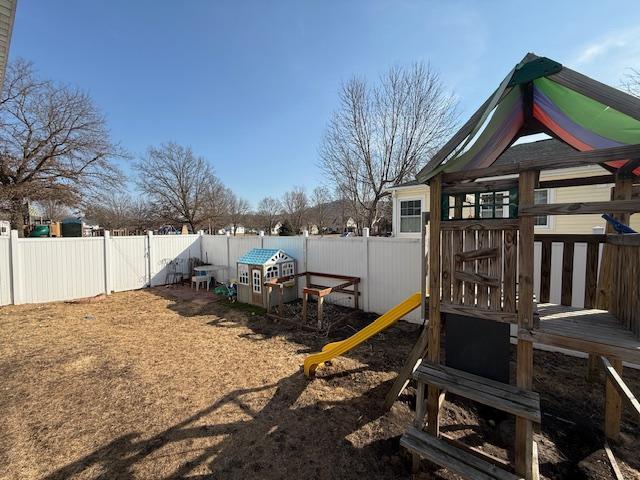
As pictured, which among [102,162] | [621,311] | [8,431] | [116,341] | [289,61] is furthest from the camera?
[102,162]

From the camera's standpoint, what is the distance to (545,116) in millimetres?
2701

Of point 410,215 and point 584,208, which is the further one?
point 410,215

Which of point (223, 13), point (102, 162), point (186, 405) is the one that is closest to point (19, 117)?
point (102, 162)

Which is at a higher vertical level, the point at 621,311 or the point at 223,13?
the point at 223,13

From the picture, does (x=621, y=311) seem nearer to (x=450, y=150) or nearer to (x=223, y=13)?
(x=450, y=150)

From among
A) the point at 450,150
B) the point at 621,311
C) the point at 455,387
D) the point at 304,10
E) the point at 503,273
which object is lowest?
the point at 455,387

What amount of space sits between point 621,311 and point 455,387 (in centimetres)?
176

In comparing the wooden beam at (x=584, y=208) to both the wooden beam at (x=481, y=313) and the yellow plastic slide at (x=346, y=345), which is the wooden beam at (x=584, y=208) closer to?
the wooden beam at (x=481, y=313)

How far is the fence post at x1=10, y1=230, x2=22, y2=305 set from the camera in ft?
24.9

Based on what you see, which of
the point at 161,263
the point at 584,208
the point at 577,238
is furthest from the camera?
the point at 161,263

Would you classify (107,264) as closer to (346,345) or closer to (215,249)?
(215,249)

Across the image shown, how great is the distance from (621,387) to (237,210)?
41.0m

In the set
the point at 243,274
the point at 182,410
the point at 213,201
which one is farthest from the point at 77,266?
the point at 213,201

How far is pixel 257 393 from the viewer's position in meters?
3.72
